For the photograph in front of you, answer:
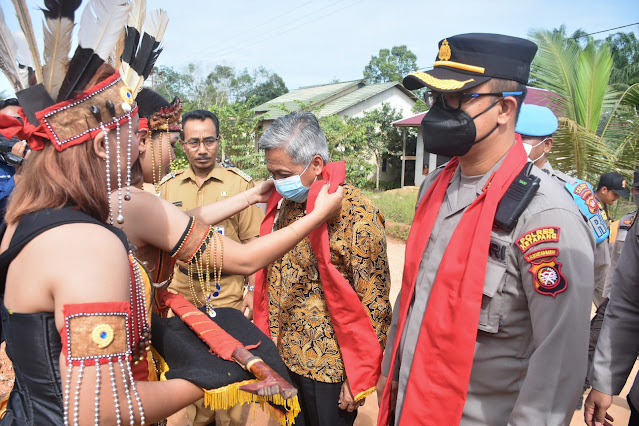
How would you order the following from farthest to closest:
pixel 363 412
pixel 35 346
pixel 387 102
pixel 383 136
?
pixel 387 102
pixel 383 136
pixel 363 412
pixel 35 346

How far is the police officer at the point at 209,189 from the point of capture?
12.0ft

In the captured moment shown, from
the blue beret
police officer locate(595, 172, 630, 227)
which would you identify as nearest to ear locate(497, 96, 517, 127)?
the blue beret

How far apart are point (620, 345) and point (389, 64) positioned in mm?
53455

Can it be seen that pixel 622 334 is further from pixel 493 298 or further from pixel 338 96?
pixel 338 96

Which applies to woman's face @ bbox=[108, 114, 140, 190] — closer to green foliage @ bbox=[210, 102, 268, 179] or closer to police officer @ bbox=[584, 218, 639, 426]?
police officer @ bbox=[584, 218, 639, 426]

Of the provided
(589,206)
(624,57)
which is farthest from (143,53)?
(624,57)

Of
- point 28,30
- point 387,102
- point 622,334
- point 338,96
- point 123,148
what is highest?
point 28,30

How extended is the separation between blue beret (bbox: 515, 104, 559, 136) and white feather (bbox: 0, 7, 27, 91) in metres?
3.38

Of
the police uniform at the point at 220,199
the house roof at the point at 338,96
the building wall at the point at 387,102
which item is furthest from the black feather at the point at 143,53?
the building wall at the point at 387,102

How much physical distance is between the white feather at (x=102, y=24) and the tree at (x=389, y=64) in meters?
52.8

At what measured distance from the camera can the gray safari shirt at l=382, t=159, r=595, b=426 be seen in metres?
1.37

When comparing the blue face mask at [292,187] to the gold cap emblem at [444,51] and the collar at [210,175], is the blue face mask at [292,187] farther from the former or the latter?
the collar at [210,175]

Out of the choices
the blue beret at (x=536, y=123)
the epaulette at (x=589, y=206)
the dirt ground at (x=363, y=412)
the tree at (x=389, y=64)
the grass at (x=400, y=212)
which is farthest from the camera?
the tree at (x=389, y=64)

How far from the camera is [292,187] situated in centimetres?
243
